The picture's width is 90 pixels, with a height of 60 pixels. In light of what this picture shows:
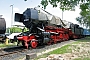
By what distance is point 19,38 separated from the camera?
16734mm

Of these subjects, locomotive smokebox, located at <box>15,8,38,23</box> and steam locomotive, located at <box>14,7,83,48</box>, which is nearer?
steam locomotive, located at <box>14,7,83,48</box>

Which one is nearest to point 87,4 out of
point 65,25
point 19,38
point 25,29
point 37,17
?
point 19,38

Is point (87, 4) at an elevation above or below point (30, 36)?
above

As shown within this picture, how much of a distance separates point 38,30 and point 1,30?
8.54m

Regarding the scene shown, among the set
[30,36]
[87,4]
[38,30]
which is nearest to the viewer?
[87,4]

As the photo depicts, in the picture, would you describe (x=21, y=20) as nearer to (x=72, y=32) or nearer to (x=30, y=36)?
(x=30, y=36)

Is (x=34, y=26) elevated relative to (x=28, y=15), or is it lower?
lower

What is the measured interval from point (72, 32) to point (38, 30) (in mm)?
15126

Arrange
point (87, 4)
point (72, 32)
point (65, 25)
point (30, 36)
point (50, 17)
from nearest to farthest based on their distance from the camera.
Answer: point (87, 4) < point (30, 36) < point (50, 17) < point (65, 25) < point (72, 32)

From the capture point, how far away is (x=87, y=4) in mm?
8016

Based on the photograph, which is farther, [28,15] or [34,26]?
[34,26]

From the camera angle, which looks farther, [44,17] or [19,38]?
[44,17]

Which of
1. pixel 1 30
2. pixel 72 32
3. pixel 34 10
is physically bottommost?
pixel 72 32

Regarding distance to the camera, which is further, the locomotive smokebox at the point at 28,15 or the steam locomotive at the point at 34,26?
the locomotive smokebox at the point at 28,15
